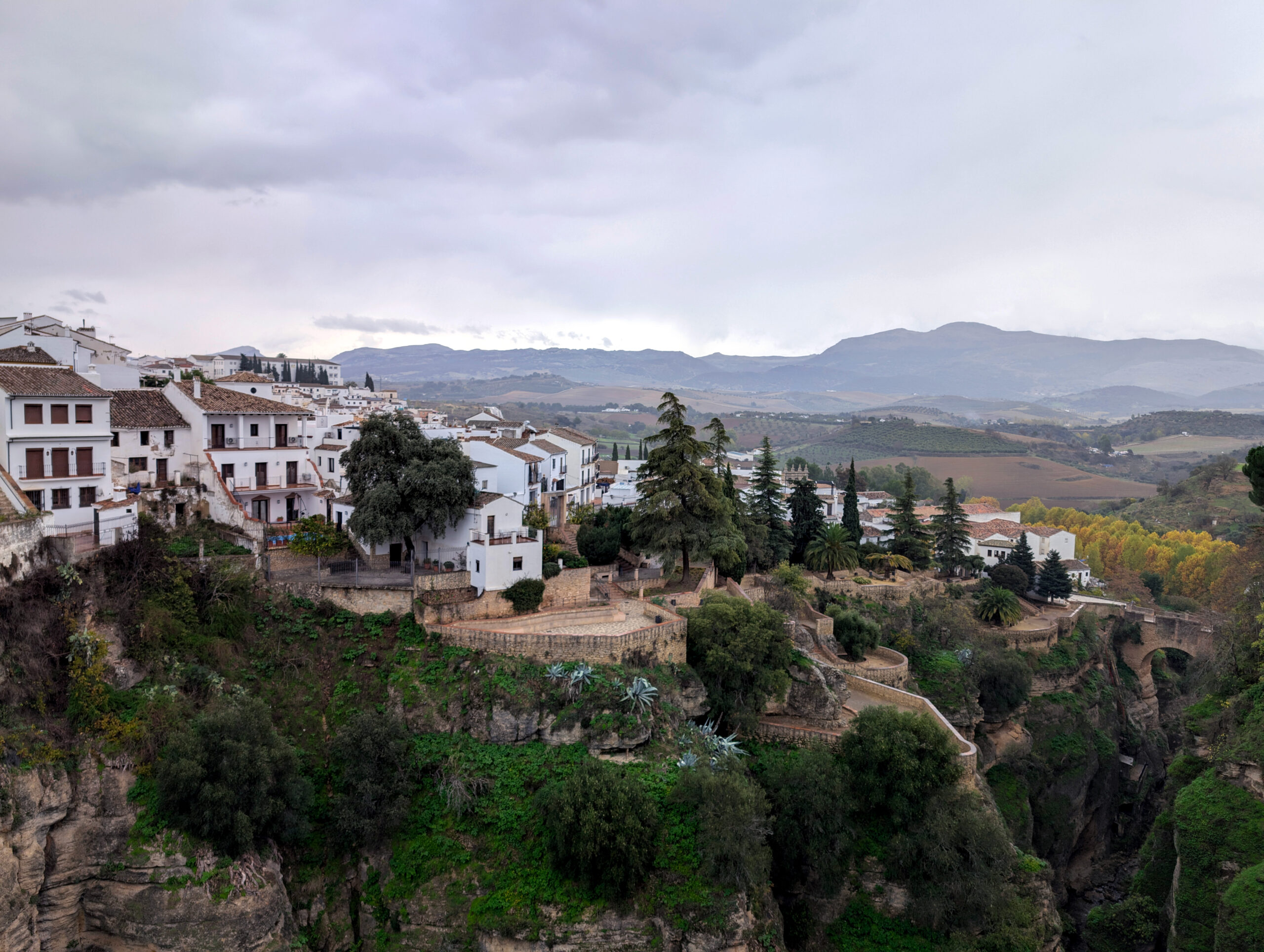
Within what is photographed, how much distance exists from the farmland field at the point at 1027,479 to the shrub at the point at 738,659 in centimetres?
9807

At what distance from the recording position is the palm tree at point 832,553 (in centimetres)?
4728

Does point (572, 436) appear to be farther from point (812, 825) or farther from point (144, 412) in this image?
point (812, 825)

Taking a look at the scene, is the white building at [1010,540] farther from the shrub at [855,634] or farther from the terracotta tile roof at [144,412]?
the terracotta tile roof at [144,412]

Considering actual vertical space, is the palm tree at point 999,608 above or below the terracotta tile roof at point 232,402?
below

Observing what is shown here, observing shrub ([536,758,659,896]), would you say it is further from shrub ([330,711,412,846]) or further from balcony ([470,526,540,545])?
balcony ([470,526,540,545])

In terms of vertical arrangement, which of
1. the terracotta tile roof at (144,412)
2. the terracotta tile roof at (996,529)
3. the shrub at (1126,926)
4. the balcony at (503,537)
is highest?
the terracotta tile roof at (144,412)

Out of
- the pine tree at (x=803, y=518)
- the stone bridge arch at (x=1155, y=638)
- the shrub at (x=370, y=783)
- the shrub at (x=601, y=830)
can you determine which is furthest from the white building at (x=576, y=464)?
the stone bridge arch at (x=1155, y=638)

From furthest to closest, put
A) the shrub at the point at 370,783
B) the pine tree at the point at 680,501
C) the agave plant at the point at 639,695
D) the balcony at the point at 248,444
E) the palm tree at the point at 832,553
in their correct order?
the palm tree at the point at 832,553 → the pine tree at the point at 680,501 → the balcony at the point at 248,444 → the agave plant at the point at 639,695 → the shrub at the point at 370,783

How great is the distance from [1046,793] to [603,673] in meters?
29.5

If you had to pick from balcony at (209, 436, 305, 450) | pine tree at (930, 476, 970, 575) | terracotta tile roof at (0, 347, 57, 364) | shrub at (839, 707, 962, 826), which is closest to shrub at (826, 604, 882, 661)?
shrub at (839, 707, 962, 826)

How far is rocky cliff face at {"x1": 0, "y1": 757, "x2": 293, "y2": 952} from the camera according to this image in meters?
20.0

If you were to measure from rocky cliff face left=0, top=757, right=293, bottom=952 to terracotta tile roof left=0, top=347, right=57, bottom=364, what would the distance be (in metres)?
19.7

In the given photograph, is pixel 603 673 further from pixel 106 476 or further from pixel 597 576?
pixel 106 476

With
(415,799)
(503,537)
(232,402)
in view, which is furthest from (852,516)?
(232,402)
